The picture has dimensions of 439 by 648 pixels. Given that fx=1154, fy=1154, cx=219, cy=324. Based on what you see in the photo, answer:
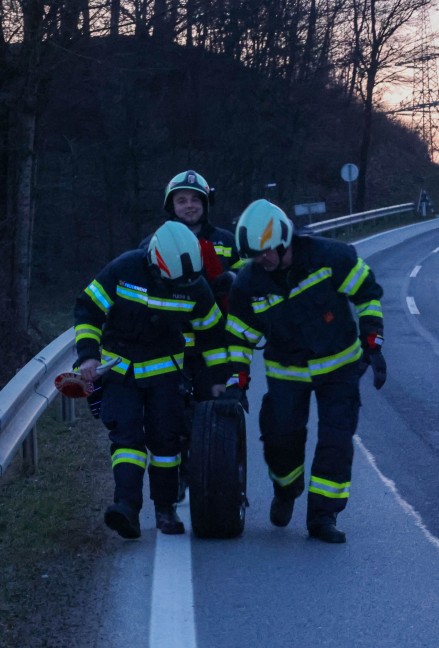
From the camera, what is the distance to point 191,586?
5277 mm

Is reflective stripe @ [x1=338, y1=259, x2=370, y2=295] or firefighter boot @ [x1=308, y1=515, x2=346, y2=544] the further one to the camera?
reflective stripe @ [x1=338, y1=259, x2=370, y2=295]

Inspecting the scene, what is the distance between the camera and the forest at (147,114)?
1600 centimetres

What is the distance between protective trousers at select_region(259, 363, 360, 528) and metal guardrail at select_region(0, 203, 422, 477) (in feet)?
3.00

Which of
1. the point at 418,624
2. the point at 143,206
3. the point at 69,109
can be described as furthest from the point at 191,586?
the point at 69,109

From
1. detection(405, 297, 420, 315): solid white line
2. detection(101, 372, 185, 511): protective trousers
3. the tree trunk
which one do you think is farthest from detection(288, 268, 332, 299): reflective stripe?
detection(405, 297, 420, 315): solid white line

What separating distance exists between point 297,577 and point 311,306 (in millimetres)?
1423

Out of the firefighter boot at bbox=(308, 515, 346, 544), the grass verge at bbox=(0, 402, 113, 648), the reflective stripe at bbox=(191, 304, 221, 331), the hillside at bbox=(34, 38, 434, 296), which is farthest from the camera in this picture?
the hillside at bbox=(34, 38, 434, 296)

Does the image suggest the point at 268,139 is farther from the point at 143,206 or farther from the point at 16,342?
the point at 16,342

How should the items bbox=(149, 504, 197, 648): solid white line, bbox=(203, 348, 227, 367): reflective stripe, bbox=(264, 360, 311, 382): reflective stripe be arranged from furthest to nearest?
bbox=(203, 348, 227, 367): reflective stripe → bbox=(264, 360, 311, 382): reflective stripe → bbox=(149, 504, 197, 648): solid white line

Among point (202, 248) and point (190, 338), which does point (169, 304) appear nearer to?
point (190, 338)

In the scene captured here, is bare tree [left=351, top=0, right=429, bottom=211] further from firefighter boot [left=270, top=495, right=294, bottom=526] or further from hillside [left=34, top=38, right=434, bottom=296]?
firefighter boot [left=270, top=495, right=294, bottom=526]

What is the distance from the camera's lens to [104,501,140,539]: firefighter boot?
5.75 m

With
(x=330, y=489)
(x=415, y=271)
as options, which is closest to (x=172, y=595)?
(x=330, y=489)

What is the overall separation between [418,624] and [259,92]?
30825 millimetres
